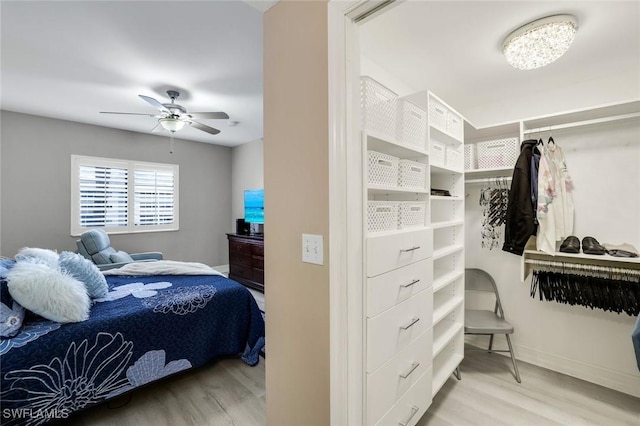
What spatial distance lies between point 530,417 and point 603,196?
5.48 ft

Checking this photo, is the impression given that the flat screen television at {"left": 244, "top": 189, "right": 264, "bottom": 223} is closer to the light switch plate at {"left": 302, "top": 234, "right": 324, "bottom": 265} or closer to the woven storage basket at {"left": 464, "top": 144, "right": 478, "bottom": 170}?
the woven storage basket at {"left": 464, "top": 144, "right": 478, "bottom": 170}

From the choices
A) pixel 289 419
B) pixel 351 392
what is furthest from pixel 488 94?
pixel 289 419

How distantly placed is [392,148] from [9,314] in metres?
2.29

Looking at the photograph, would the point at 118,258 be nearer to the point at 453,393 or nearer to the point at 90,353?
the point at 90,353

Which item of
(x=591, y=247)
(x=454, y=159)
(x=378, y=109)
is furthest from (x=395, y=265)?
(x=591, y=247)

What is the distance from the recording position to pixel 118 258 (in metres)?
3.49

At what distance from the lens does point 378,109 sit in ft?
4.52

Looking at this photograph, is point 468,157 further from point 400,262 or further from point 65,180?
point 65,180

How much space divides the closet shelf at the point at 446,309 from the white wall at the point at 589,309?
76 cm

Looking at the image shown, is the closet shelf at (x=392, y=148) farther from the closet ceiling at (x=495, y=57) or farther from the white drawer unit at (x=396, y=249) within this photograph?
→ the closet ceiling at (x=495, y=57)

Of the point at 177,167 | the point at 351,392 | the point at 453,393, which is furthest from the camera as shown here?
the point at 177,167

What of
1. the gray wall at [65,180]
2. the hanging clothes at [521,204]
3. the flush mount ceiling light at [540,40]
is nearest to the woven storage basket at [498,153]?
the hanging clothes at [521,204]

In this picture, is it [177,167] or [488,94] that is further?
[177,167]

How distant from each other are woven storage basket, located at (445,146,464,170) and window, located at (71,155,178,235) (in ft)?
14.6
